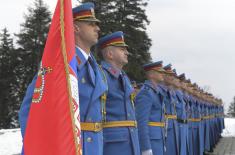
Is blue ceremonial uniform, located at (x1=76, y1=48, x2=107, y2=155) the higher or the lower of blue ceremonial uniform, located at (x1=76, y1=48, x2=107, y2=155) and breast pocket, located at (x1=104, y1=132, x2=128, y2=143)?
the higher

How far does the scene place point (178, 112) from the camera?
801cm

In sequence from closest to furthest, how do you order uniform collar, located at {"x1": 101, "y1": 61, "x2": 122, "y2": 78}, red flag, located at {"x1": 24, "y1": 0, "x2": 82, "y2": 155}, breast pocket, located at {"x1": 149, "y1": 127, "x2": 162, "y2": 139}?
red flag, located at {"x1": 24, "y1": 0, "x2": 82, "y2": 155}
uniform collar, located at {"x1": 101, "y1": 61, "x2": 122, "y2": 78}
breast pocket, located at {"x1": 149, "y1": 127, "x2": 162, "y2": 139}

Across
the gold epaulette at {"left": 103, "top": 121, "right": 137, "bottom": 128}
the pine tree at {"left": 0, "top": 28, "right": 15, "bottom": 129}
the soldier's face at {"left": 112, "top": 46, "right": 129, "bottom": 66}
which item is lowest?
the gold epaulette at {"left": 103, "top": 121, "right": 137, "bottom": 128}

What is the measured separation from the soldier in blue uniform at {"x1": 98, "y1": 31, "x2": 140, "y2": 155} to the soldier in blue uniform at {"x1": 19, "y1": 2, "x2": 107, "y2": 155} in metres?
0.37

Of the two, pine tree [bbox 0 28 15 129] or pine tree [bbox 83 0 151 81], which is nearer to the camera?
pine tree [bbox 83 0 151 81]

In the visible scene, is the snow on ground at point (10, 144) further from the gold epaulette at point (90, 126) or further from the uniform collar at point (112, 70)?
the gold epaulette at point (90, 126)

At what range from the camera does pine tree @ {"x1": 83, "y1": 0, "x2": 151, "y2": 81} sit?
39344mm

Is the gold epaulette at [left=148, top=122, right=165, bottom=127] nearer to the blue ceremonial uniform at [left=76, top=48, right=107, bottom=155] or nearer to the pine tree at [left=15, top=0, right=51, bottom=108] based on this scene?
the blue ceremonial uniform at [left=76, top=48, right=107, bottom=155]

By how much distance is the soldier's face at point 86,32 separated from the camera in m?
4.07

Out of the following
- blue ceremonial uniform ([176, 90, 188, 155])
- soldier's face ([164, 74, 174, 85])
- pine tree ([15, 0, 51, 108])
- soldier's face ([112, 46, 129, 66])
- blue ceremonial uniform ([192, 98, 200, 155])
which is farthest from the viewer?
pine tree ([15, 0, 51, 108])

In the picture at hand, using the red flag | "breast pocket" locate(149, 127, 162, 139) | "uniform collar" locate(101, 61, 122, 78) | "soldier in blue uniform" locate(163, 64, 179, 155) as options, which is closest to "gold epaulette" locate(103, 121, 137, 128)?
"uniform collar" locate(101, 61, 122, 78)

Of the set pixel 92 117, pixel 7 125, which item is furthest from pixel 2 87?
A: pixel 92 117

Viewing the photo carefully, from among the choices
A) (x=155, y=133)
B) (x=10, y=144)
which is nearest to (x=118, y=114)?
(x=155, y=133)

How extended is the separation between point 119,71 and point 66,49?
1.76 m
